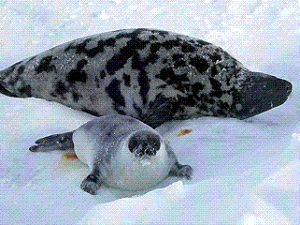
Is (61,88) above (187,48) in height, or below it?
below

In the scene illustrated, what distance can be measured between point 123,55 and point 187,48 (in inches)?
20.4

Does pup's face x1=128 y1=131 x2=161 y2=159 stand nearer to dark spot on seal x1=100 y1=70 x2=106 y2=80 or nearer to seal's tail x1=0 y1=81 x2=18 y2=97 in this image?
dark spot on seal x1=100 y1=70 x2=106 y2=80

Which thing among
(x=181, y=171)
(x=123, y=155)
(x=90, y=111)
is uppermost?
(x=123, y=155)

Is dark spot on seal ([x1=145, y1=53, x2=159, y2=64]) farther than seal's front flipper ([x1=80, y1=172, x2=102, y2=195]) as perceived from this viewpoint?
Yes

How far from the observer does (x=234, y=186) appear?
2180 mm

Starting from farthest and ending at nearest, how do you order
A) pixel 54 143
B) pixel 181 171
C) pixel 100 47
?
1. pixel 100 47
2. pixel 54 143
3. pixel 181 171

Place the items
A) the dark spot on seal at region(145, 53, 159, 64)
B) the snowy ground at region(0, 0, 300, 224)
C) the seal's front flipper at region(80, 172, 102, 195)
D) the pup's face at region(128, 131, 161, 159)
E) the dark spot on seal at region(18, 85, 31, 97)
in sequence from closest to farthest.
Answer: the snowy ground at region(0, 0, 300, 224) < the pup's face at region(128, 131, 161, 159) < the seal's front flipper at region(80, 172, 102, 195) < the dark spot on seal at region(145, 53, 159, 64) < the dark spot on seal at region(18, 85, 31, 97)

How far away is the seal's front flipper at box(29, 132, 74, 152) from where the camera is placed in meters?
3.30

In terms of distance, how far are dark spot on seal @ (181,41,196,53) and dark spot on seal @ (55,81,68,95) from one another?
104 cm

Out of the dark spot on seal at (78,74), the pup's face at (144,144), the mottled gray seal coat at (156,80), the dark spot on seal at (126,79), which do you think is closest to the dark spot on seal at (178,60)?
Result: the mottled gray seal coat at (156,80)

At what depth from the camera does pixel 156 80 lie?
3.77m

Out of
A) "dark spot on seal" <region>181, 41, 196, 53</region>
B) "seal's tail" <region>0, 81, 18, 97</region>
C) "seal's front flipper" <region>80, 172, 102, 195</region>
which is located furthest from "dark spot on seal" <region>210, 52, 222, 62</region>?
"seal's tail" <region>0, 81, 18, 97</region>

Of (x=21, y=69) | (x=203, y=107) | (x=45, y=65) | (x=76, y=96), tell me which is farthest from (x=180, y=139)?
(x=21, y=69)

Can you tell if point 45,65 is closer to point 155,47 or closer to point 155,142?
point 155,47
